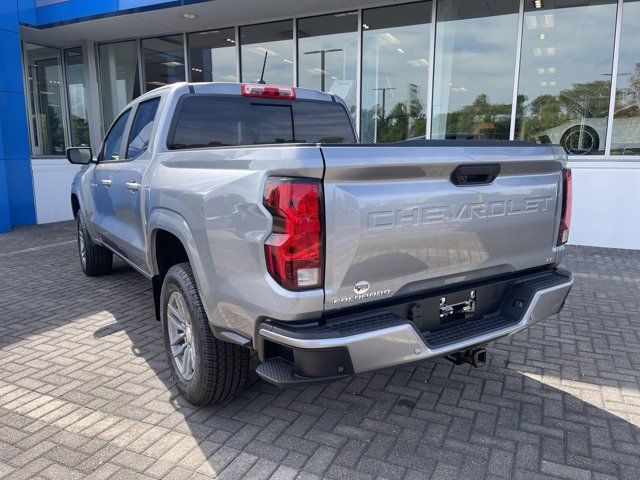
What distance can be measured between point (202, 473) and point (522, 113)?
24.7ft

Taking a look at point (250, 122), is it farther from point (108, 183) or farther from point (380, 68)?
point (380, 68)

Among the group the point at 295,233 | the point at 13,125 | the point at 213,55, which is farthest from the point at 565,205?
the point at 13,125

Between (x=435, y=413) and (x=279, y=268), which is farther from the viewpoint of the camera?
(x=435, y=413)

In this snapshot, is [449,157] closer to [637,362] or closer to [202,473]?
[202,473]

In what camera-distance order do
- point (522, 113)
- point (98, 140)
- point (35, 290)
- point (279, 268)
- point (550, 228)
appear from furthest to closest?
point (98, 140)
point (522, 113)
point (35, 290)
point (550, 228)
point (279, 268)

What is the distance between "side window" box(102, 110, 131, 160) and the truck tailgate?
3.05 meters

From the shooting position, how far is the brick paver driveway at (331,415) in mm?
2537

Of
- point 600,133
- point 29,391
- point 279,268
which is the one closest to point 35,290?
point 29,391

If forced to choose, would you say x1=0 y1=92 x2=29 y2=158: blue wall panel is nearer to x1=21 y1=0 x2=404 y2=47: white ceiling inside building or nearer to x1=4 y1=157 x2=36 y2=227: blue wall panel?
x1=4 y1=157 x2=36 y2=227: blue wall panel

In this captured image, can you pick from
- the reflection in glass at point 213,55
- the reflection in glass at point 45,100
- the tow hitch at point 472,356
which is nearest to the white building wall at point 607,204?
the tow hitch at point 472,356

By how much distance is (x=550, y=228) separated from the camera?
9.71ft

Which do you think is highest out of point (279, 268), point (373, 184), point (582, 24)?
point (582, 24)

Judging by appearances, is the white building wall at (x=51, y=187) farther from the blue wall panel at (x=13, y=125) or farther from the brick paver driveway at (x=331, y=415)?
the brick paver driveway at (x=331, y=415)

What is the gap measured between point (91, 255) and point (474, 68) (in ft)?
21.7
